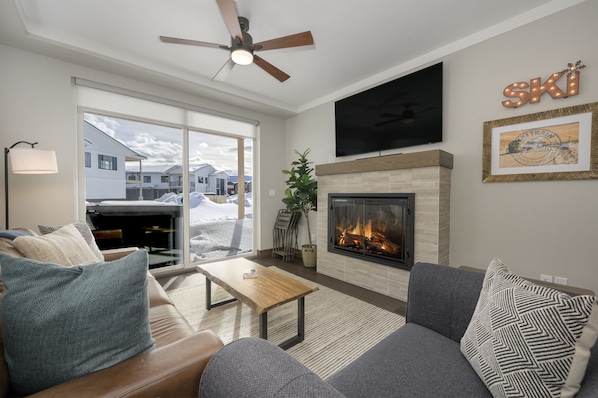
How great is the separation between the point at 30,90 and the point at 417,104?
13.8 ft

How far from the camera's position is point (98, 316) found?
780mm

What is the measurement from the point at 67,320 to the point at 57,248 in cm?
94

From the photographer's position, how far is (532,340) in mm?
785

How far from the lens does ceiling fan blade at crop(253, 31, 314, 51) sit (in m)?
1.97

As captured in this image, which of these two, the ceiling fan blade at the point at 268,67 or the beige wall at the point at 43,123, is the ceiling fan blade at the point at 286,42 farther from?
the beige wall at the point at 43,123

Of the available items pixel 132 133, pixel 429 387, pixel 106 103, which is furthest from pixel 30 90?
pixel 429 387

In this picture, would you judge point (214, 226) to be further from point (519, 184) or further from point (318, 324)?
point (519, 184)

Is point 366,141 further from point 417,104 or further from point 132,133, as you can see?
point 132,133

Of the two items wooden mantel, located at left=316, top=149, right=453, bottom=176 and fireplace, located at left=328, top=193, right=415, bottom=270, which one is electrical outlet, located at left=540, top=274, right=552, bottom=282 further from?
wooden mantel, located at left=316, top=149, right=453, bottom=176

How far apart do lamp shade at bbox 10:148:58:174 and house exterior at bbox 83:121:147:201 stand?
819 millimetres

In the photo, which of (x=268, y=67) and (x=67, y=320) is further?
(x=268, y=67)

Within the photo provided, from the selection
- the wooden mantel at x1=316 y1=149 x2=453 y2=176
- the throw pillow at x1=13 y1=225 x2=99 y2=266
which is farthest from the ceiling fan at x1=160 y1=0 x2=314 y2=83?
the throw pillow at x1=13 y1=225 x2=99 y2=266

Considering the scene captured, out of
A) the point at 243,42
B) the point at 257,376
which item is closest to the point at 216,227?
the point at 243,42

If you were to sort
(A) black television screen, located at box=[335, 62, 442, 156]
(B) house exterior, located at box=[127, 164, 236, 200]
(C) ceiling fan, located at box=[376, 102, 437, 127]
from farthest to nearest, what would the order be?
(B) house exterior, located at box=[127, 164, 236, 200]
(C) ceiling fan, located at box=[376, 102, 437, 127]
(A) black television screen, located at box=[335, 62, 442, 156]
